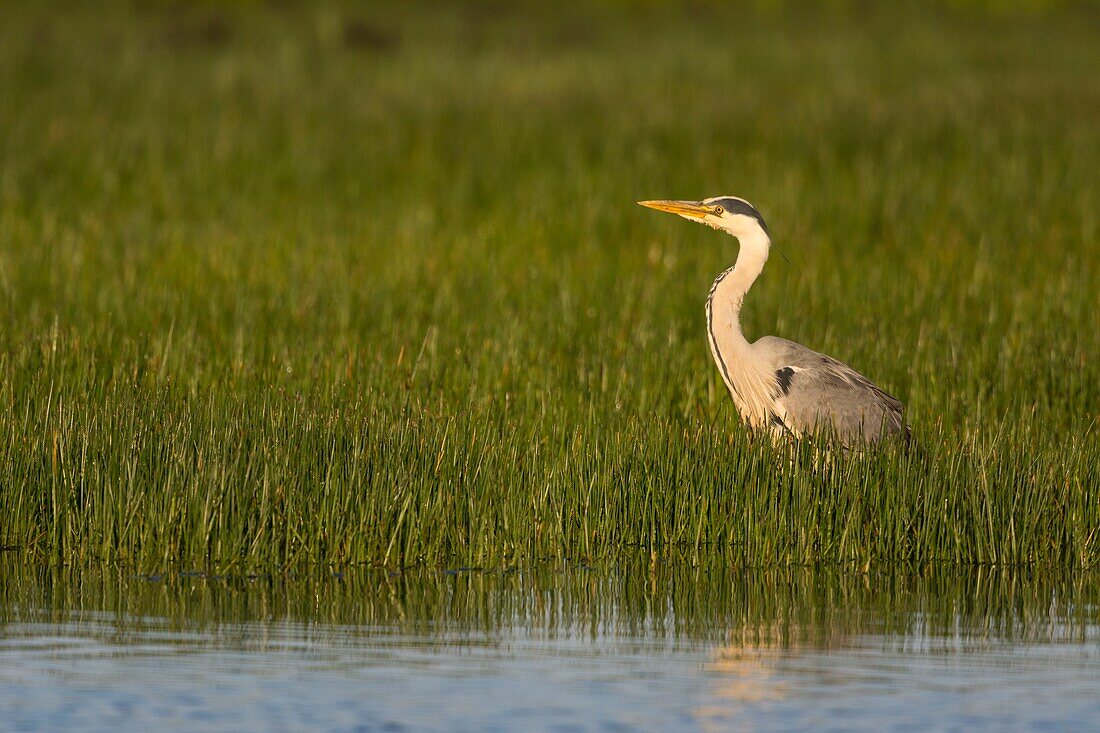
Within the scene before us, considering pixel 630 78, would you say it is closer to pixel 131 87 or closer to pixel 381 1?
pixel 131 87

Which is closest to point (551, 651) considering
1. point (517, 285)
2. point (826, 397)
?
point (826, 397)

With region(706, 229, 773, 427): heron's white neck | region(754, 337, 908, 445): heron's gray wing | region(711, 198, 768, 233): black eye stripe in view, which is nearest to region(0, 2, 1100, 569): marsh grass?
region(754, 337, 908, 445): heron's gray wing

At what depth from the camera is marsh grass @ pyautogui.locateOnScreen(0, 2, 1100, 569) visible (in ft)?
28.0

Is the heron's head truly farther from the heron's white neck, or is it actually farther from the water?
the water

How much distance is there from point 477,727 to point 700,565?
2.89m

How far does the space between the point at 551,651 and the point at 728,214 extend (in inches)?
192

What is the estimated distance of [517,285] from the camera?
16.0 metres

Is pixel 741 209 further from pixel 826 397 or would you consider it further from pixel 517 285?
pixel 517 285

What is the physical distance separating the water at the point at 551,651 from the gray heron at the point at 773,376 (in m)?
2.18

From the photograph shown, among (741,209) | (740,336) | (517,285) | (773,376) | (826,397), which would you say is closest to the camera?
(826,397)

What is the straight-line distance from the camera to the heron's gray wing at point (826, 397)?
1038 cm

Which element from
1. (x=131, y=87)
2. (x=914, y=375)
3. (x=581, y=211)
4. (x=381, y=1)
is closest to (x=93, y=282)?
(x=581, y=211)

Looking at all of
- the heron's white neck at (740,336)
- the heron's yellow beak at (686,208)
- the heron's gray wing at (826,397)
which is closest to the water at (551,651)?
the heron's gray wing at (826,397)

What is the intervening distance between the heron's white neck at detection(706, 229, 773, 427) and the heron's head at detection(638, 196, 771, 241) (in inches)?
2.0
